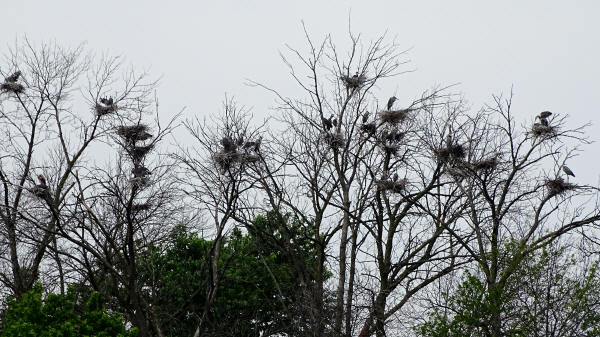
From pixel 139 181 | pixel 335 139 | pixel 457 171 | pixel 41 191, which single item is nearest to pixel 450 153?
pixel 457 171

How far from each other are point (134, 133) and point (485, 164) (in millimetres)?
7111

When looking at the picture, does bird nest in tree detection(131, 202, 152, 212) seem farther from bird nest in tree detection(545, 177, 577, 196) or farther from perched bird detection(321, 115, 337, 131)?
bird nest in tree detection(545, 177, 577, 196)

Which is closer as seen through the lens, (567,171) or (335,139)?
(335,139)

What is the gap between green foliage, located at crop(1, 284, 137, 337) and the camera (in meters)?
14.7

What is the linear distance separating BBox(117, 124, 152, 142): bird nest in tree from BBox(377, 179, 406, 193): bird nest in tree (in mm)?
4848

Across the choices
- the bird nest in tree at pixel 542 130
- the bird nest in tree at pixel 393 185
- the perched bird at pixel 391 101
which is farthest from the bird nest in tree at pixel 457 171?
the perched bird at pixel 391 101

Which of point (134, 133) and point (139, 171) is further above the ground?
point (134, 133)

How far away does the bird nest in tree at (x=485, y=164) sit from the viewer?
57.3ft

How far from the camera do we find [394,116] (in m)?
16.6

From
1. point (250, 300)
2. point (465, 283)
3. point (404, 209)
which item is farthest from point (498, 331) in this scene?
point (250, 300)

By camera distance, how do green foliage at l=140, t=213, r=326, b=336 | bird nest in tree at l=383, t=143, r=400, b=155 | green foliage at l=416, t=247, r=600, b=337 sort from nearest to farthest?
green foliage at l=416, t=247, r=600, b=337 → bird nest in tree at l=383, t=143, r=400, b=155 → green foliage at l=140, t=213, r=326, b=336

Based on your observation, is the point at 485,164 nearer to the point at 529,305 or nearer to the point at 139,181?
the point at 529,305

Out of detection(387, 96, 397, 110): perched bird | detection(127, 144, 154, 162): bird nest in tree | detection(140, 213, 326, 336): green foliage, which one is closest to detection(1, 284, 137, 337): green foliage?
detection(127, 144, 154, 162): bird nest in tree

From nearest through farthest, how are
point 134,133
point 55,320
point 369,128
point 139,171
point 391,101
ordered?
1. point 139,171
2. point 134,133
3. point 55,320
4. point 369,128
5. point 391,101
